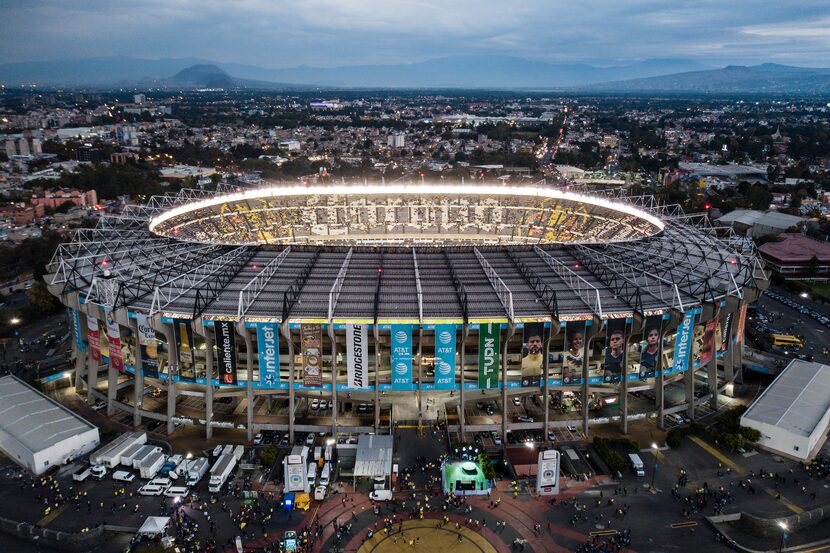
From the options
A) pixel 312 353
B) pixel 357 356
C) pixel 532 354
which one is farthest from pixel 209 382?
pixel 532 354

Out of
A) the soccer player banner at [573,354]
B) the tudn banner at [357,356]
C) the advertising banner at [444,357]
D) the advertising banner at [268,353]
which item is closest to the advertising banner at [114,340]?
the advertising banner at [268,353]

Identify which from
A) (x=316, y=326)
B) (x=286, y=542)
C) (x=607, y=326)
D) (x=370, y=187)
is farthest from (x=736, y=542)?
(x=370, y=187)

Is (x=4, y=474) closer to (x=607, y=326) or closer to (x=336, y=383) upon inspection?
(x=336, y=383)

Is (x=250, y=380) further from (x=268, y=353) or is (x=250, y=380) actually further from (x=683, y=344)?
(x=683, y=344)

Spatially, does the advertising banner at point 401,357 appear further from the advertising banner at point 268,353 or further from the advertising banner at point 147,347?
the advertising banner at point 147,347

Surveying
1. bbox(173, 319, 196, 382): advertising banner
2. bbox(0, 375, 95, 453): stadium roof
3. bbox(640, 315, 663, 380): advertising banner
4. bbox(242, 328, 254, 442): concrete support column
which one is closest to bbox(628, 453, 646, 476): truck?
bbox(640, 315, 663, 380): advertising banner

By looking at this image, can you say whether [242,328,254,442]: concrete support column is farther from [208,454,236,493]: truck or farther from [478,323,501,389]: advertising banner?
[478,323,501,389]: advertising banner

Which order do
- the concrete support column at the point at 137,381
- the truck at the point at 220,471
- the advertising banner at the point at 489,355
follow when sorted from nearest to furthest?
the truck at the point at 220,471 < the advertising banner at the point at 489,355 < the concrete support column at the point at 137,381
